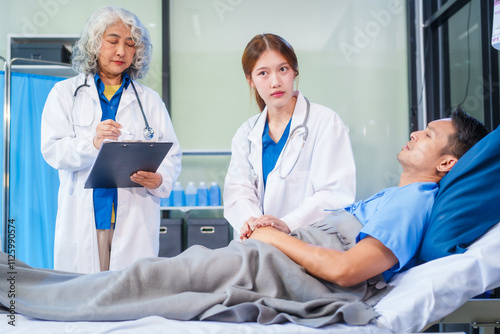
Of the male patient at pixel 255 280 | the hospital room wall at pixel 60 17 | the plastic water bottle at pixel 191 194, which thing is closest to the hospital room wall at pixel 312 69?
the hospital room wall at pixel 60 17

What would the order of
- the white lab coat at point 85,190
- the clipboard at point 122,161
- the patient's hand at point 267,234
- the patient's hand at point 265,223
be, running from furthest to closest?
the white lab coat at point 85,190 < the clipboard at point 122,161 < the patient's hand at point 265,223 < the patient's hand at point 267,234

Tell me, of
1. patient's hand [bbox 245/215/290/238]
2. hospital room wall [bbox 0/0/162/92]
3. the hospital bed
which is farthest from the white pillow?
hospital room wall [bbox 0/0/162/92]

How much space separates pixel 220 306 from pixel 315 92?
10.1 ft

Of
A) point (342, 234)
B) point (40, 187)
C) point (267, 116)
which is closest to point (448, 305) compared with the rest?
point (342, 234)

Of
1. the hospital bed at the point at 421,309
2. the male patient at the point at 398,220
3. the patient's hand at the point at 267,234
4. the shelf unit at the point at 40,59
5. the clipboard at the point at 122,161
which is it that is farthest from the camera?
the shelf unit at the point at 40,59

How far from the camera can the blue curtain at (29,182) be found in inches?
121

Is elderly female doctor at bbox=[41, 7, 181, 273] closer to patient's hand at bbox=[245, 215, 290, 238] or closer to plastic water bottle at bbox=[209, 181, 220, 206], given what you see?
patient's hand at bbox=[245, 215, 290, 238]

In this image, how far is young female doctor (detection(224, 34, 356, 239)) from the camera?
1.83 meters

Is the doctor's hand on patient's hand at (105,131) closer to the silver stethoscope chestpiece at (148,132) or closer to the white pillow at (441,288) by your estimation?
the silver stethoscope chestpiece at (148,132)

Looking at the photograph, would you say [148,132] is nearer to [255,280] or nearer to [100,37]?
[100,37]

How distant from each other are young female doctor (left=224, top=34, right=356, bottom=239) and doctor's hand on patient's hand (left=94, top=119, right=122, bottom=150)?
1.66 ft

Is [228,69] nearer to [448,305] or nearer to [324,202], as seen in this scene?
[324,202]

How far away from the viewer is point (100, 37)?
6.63 ft

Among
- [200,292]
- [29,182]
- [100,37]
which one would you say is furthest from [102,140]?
[29,182]
